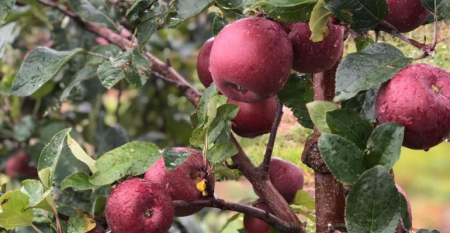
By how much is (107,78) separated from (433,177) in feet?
10.7

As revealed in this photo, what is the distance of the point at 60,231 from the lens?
0.74 m

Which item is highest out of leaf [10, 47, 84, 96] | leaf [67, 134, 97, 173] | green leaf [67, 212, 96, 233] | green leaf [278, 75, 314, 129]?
green leaf [278, 75, 314, 129]

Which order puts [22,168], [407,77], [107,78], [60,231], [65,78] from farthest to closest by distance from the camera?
[22,168]
[65,78]
[107,78]
[60,231]
[407,77]

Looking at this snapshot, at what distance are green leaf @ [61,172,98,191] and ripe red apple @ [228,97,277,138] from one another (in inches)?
A: 8.1

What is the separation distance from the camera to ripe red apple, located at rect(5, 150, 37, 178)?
5.00 ft

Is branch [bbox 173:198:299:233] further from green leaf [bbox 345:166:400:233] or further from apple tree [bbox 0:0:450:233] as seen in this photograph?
green leaf [bbox 345:166:400:233]

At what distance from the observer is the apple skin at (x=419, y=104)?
57cm

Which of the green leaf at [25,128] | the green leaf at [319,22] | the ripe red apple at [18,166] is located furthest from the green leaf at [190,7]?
the ripe red apple at [18,166]

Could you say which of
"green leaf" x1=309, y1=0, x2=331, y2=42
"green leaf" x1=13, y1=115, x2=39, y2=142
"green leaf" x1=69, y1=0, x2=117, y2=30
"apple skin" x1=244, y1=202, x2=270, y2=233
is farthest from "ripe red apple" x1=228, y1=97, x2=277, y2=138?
"green leaf" x1=13, y1=115, x2=39, y2=142

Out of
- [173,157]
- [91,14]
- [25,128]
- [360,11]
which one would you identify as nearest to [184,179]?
[173,157]

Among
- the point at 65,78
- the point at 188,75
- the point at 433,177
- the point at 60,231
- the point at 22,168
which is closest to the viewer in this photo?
the point at 60,231

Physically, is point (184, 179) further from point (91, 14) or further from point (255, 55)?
point (91, 14)

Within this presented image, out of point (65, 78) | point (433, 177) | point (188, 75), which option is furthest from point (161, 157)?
point (433, 177)

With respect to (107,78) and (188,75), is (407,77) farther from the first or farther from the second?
(188,75)
